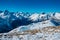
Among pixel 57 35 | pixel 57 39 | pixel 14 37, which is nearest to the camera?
pixel 57 39

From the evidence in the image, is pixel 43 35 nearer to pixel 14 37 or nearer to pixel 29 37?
pixel 29 37

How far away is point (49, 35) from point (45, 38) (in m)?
3.12

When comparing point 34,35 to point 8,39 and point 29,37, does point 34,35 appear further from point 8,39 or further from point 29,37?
point 8,39

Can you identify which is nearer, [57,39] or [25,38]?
[57,39]

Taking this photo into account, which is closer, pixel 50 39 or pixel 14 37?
pixel 50 39

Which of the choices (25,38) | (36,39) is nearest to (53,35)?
(36,39)

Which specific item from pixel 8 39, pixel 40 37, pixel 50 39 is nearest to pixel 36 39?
pixel 40 37

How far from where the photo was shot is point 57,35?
63719 mm

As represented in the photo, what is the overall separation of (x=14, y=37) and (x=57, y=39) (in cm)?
1977

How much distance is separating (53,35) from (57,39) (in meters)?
4.94

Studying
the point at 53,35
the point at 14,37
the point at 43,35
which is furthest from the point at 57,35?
the point at 14,37

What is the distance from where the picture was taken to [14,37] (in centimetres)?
6862

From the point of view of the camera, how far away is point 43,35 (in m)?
67.2

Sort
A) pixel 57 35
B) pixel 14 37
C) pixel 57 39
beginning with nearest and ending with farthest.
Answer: pixel 57 39
pixel 57 35
pixel 14 37
